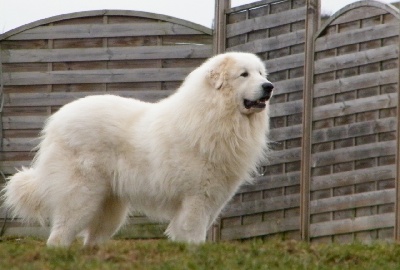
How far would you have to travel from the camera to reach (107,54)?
1149 cm

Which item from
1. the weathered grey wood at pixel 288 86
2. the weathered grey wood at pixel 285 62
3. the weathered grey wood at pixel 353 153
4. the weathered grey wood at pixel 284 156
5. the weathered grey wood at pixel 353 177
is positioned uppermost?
Result: the weathered grey wood at pixel 285 62

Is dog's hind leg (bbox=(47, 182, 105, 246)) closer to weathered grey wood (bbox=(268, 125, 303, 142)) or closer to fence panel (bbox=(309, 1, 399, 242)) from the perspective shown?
fence panel (bbox=(309, 1, 399, 242))

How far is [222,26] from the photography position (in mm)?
11258

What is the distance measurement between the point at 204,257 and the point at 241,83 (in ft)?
7.03

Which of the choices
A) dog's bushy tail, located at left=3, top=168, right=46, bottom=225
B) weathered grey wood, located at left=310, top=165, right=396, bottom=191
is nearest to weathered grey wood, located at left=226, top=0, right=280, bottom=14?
weathered grey wood, located at left=310, top=165, right=396, bottom=191

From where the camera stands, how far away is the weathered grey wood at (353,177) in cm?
958

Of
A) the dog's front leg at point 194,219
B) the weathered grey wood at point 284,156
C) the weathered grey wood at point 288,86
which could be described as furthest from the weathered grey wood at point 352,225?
the dog's front leg at point 194,219

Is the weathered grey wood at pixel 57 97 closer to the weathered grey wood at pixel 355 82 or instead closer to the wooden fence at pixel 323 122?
the wooden fence at pixel 323 122

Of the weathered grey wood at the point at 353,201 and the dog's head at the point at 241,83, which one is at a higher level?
the dog's head at the point at 241,83

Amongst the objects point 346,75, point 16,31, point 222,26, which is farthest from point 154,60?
point 346,75

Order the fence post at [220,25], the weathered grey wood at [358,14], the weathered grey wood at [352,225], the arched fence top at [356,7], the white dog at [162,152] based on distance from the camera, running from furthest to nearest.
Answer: the fence post at [220,25] → the weathered grey wood at [358,14] → the arched fence top at [356,7] → the weathered grey wood at [352,225] → the white dog at [162,152]

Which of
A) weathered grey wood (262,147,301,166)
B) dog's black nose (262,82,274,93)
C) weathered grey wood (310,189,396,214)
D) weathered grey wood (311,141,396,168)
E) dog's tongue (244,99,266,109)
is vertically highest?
dog's black nose (262,82,274,93)

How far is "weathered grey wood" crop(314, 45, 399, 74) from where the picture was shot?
31.6 ft

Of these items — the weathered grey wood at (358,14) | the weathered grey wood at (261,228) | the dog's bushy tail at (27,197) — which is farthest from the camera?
the weathered grey wood at (261,228)
